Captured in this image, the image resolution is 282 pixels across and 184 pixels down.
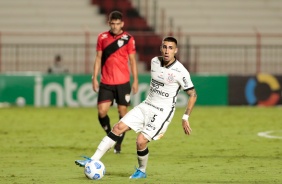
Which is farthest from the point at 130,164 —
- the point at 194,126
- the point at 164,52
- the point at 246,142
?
the point at 194,126

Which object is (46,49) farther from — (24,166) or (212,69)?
(24,166)

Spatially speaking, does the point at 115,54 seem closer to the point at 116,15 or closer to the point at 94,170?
the point at 116,15

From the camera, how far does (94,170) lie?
39.0 ft

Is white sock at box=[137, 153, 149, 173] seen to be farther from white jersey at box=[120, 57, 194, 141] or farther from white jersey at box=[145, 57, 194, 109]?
white jersey at box=[145, 57, 194, 109]

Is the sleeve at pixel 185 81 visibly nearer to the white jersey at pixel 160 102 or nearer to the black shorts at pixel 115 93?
the white jersey at pixel 160 102

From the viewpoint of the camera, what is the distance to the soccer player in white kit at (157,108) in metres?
12.1

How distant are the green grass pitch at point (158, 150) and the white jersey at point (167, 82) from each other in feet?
3.32

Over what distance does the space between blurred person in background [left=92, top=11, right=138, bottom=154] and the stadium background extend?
38.3ft

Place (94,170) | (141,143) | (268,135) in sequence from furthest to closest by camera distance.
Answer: (268,135), (141,143), (94,170)

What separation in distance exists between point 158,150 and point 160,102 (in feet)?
12.7

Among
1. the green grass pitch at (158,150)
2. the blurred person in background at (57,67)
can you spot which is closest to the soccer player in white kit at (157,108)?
the green grass pitch at (158,150)

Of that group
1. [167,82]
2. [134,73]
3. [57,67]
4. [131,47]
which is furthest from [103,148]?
[57,67]

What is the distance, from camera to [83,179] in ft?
39.4

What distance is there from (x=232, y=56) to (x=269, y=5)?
441cm
